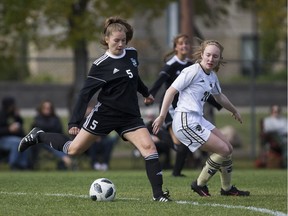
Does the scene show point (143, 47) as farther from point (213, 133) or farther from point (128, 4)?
point (213, 133)

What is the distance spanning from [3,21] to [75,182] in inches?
399

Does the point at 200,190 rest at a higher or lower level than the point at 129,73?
lower

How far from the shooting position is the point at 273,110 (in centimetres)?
2011

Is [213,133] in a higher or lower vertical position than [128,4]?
lower

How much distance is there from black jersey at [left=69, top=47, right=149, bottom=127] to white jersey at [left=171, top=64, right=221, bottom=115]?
0.56 m

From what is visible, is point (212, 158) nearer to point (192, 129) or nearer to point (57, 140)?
point (192, 129)

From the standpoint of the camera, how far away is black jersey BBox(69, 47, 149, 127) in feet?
30.0

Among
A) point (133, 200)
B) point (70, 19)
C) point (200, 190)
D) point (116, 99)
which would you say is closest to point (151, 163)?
point (133, 200)

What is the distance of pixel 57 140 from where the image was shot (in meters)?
9.91

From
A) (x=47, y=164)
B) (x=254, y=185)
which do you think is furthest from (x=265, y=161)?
(x=254, y=185)

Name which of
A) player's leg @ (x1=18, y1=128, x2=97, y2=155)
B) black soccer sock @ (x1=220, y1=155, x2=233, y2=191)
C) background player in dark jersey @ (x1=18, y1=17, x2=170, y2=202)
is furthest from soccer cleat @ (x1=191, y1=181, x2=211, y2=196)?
player's leg @ (x1=18, y1=128, x2=97, y2=155)

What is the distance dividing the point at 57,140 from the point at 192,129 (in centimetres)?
154

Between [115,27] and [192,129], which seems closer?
[115,27]

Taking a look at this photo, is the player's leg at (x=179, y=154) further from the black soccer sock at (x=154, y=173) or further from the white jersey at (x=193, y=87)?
the black soccer sock at (x=154, y=173)
